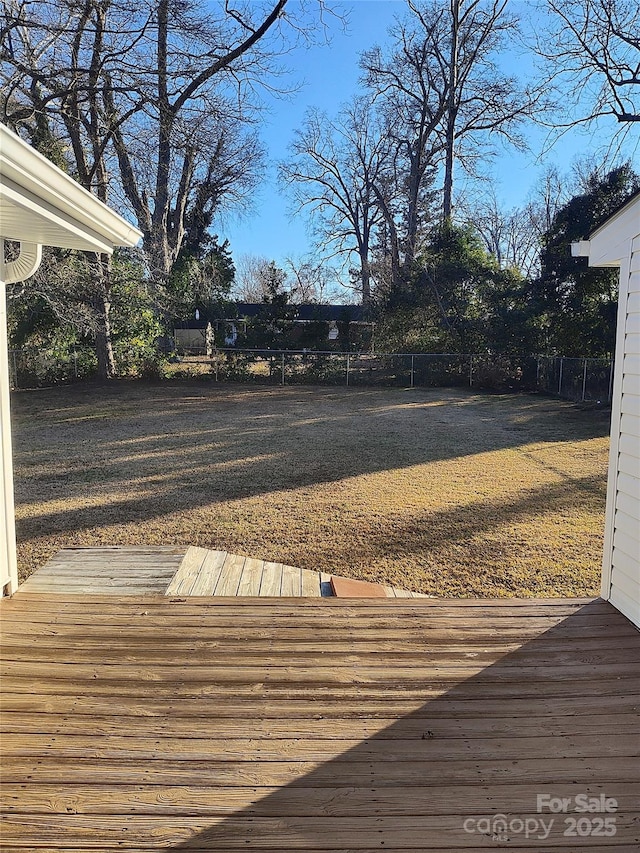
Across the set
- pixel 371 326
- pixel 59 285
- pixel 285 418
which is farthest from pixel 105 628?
pixel 371 326

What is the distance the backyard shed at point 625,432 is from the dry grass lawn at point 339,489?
0.85 metres

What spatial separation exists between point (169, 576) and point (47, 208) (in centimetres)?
207

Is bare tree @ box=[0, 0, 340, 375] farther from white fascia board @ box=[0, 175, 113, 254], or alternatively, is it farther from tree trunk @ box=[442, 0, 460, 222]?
white fascia board @ box=[0, 175, 113, 254]

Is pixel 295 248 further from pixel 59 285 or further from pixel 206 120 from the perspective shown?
pixel 59 285

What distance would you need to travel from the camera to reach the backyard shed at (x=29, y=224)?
2.01m

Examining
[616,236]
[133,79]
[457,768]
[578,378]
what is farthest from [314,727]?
[578,378]

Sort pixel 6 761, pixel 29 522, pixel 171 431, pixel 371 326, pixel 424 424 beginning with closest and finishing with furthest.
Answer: pixel 6 761 → pixel 29 522 → pixel 171 431 → pixel 424 424 → pixel 371 326

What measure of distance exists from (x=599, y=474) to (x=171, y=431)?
6417mm

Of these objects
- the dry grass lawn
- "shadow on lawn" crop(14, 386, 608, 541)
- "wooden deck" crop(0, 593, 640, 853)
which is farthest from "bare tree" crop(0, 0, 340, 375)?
"wooden deck" crop(0, 593, 640, 853)

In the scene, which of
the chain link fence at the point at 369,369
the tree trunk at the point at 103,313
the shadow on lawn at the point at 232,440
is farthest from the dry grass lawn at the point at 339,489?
the chain link fence at the point at 369,369

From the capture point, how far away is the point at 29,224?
2.56m

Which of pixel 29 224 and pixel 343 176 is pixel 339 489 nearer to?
pixel 29 224

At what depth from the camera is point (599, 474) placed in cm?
680

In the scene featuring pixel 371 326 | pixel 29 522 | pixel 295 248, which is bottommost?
pixel 29 522
